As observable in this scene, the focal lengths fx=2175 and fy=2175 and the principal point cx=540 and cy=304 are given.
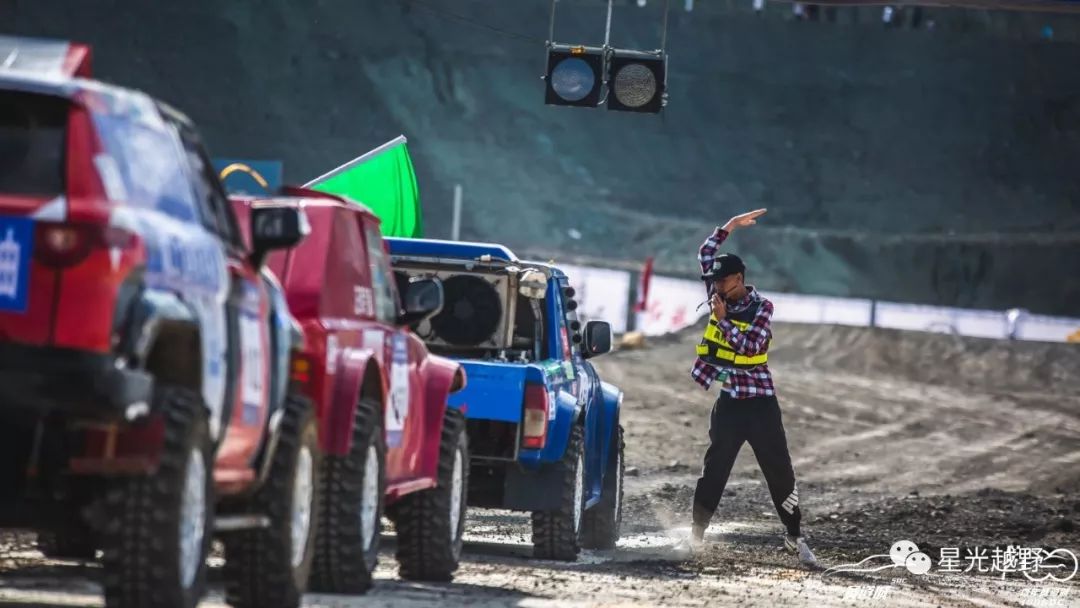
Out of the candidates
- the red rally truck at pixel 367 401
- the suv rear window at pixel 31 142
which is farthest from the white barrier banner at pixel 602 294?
the suv rear window at pixel 31 142

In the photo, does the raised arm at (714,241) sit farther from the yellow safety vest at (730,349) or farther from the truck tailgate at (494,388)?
the truck tailgate at (494,388)

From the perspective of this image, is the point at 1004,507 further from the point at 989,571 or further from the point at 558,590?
the point at 558,590

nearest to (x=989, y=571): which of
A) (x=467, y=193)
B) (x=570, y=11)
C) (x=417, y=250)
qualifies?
(x=417, y=250)

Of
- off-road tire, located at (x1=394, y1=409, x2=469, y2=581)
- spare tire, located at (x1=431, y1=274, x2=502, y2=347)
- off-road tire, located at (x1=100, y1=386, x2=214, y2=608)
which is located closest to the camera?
off-road tire, located at (x1=100, y1=386, x2=214, y2=608)

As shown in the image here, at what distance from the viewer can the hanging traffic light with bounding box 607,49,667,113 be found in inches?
869

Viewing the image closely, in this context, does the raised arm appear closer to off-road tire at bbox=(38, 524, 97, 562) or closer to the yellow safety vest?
the yellow safety vest

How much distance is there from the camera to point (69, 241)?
5.79 meters

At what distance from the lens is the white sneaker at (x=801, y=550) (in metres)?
13.2

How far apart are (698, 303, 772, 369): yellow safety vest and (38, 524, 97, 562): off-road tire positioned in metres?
4.85

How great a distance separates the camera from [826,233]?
78562mm

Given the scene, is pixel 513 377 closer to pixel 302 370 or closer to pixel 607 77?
pixel 302 370

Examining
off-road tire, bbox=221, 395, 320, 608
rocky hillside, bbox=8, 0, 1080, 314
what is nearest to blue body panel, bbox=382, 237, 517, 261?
off-road tire, bbox=221, 395, 320, 608

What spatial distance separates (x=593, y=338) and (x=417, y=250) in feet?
5.44

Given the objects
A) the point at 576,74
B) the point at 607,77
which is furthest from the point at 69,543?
the point at 607,77
